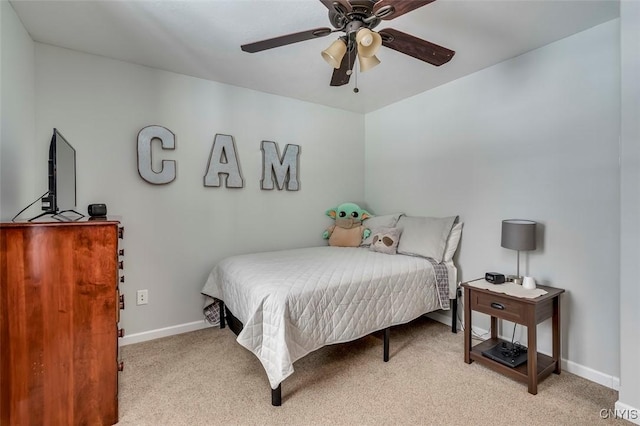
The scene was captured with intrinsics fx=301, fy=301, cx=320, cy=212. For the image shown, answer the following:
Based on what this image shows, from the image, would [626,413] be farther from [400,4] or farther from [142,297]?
[142,297]

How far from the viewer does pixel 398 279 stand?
2375 mm

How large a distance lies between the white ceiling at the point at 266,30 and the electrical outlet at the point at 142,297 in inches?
78.5

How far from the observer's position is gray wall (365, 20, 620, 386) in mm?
2002

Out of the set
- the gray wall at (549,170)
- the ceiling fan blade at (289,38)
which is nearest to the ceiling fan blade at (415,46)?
the ceiling fan blade at (289,38)

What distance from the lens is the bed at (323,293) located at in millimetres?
1812

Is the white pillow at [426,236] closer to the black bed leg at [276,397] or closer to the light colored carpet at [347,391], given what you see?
the light colored carpet at [347,391]

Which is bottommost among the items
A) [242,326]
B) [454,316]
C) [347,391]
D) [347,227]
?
[347,391]

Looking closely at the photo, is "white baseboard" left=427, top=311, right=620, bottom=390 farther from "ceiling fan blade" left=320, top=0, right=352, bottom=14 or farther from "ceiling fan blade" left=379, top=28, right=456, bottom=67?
"ceiling fan blade" left=320, top=0, right=352, bottom=14

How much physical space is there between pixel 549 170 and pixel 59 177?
10.7 ft

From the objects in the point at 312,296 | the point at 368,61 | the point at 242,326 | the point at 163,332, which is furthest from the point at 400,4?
the point at 163,332

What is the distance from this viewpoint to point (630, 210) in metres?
1.66

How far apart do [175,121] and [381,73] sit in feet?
6.41

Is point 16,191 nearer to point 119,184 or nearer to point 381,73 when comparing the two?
point 119,184

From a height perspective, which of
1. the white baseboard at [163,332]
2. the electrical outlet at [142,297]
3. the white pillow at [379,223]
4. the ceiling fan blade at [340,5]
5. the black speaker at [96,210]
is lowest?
the white baseboard at [163,332]
